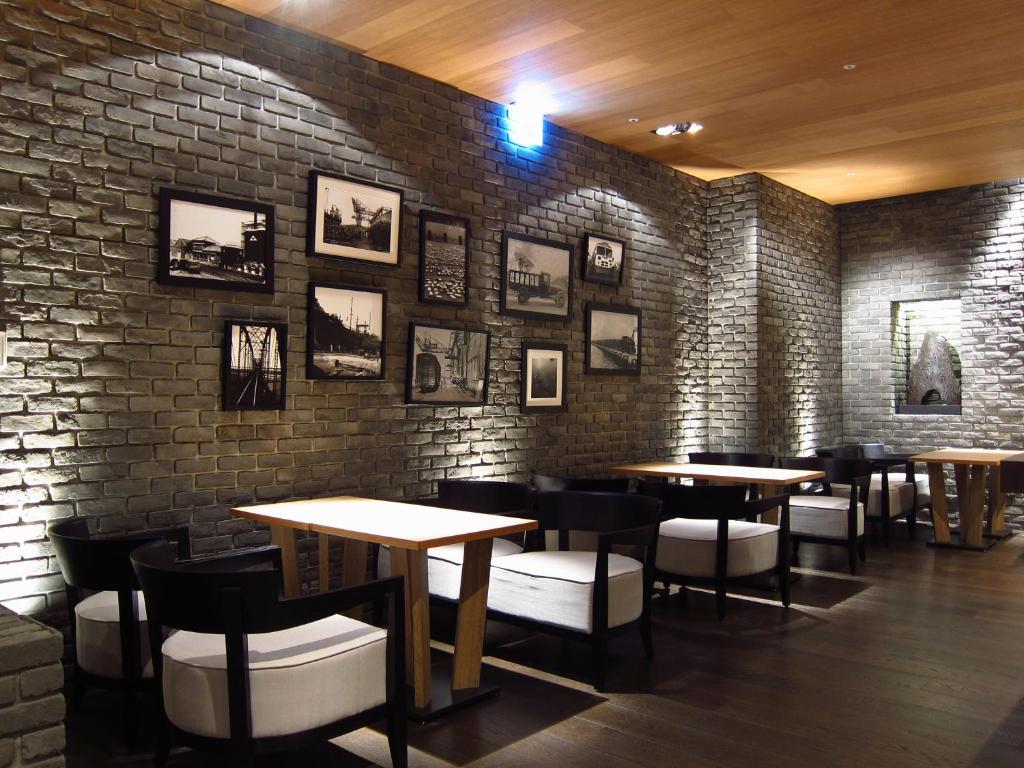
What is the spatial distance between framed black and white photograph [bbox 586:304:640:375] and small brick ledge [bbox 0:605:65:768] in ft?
15.6

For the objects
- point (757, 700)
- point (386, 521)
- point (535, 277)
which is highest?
point (535, 277)

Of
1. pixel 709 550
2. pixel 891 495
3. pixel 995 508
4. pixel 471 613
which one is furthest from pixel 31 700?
pixel 995 508

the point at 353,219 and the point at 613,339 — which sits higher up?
the point at 353,219

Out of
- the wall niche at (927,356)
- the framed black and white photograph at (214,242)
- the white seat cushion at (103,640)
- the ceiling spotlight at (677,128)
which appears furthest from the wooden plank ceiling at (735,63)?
the white seat cushion at (103,640)

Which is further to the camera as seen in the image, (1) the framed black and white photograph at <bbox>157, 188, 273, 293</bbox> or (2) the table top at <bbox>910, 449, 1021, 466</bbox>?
A: (2) the table top at <bbox>910, 449, 1021, 466</bbox>

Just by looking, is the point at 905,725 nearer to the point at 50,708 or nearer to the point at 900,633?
the point at 900,633

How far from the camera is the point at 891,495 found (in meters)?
7.31

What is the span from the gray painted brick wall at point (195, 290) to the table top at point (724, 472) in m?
0.79

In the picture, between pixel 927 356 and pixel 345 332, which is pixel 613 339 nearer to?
pixel 345 332

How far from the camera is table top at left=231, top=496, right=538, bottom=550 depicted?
3.27 meters

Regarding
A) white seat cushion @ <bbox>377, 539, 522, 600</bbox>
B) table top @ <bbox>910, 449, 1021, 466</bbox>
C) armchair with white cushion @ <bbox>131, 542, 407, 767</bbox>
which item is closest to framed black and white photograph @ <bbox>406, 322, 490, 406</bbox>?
white seat cushion @ <bbox>377, 539, 522, 600</bbox>

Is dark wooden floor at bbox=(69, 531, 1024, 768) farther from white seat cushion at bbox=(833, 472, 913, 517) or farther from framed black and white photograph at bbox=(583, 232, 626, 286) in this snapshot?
framed black and white photograph at bbox=(583, 232, 626, 286)

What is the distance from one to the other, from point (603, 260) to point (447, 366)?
1.95 metres

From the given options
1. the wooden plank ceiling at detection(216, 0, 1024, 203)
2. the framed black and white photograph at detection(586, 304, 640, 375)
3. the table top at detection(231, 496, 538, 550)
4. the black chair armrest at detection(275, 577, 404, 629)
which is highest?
the wooden plank ceiling at detection(216, 0, 1024, 203)
